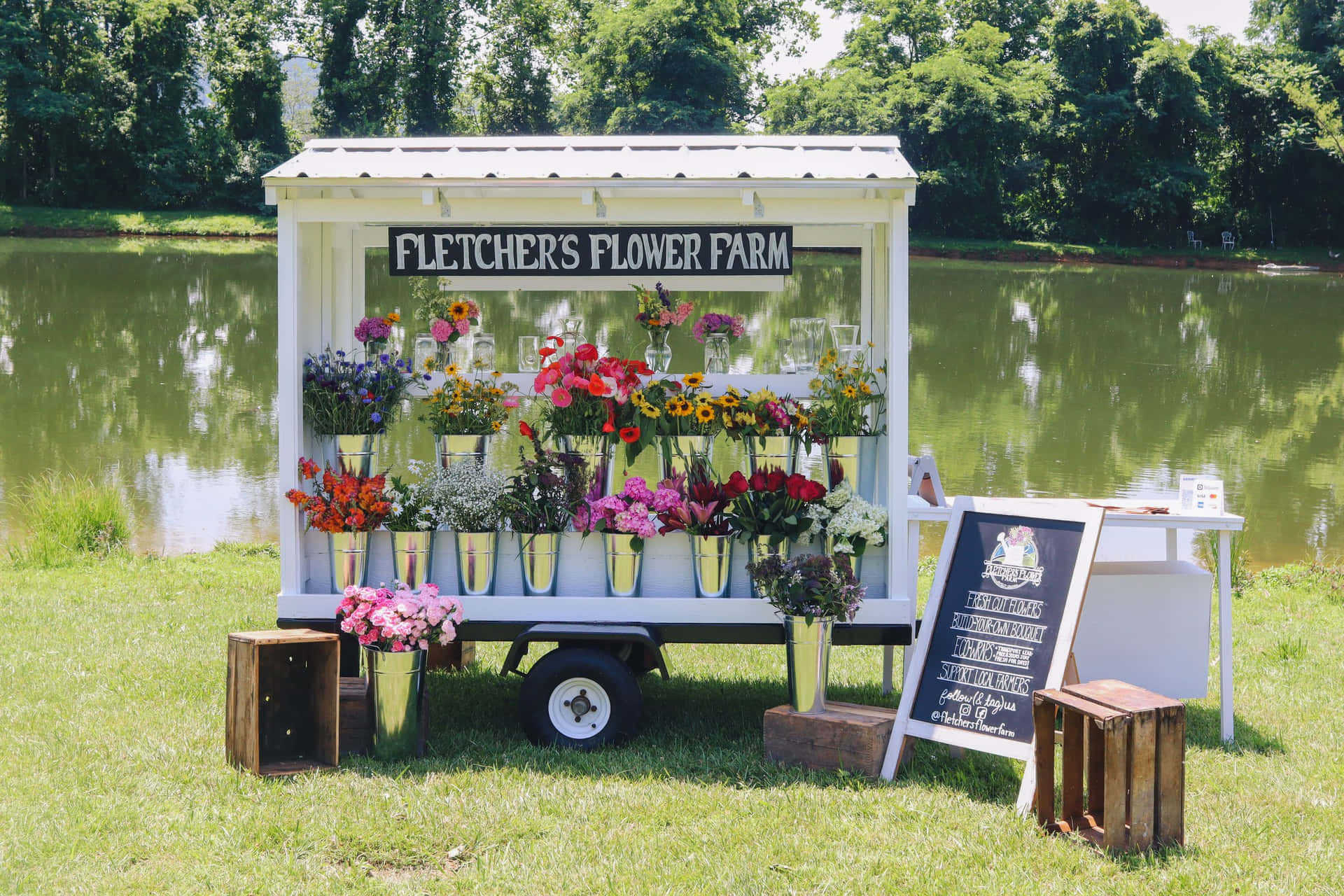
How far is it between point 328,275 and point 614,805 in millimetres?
2524

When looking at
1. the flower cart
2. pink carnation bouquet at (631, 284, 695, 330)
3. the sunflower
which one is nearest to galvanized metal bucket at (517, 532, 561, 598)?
the flower cart

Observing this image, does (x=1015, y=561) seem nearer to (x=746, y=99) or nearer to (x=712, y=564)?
(x=712, y=564)

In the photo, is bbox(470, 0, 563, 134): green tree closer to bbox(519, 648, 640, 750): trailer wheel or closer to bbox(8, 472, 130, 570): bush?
bbox(8, 472, 130, 570): bush

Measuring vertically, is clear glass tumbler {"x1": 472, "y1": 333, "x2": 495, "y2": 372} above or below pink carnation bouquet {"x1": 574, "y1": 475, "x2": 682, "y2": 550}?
above

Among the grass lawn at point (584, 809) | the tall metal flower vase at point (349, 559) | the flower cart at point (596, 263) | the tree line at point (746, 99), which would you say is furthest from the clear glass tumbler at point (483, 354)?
the tree line at point (746, 99)

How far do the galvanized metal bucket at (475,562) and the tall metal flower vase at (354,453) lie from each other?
1.65 feet

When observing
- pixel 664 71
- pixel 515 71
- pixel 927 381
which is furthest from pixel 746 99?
pixel 927 381

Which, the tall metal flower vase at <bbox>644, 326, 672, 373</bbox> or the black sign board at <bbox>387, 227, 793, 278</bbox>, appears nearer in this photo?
the black sign board at <bbox>387, 227, 793, 278</bbox>

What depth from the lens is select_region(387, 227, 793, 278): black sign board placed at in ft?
15.3

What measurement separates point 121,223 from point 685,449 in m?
35.2

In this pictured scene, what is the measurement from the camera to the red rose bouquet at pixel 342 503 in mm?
4480

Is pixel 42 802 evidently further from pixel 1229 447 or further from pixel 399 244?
→ pixel 1229 447

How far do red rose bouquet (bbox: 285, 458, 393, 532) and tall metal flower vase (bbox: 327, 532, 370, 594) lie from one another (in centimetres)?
4

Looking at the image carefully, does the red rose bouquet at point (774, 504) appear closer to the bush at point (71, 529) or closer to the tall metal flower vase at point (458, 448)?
the tall metal flower vase at point (458, 448)
